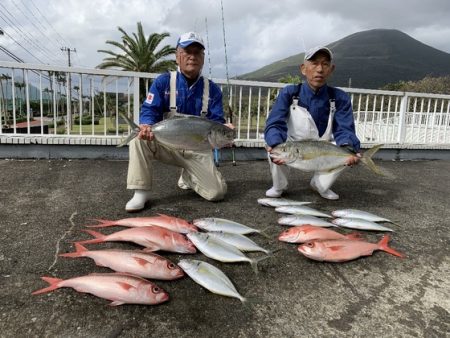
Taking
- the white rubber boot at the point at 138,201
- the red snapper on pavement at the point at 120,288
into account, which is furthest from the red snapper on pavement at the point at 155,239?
the white rubber boot at the point at 138,201

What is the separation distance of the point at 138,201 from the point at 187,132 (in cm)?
91

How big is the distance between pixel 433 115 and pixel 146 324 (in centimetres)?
935

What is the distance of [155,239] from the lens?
2469 millimetres

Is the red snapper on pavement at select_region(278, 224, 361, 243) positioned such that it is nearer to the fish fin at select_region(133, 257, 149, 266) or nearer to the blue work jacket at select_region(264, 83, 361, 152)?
the fish fin at select_region(133, 257, 149, 266)

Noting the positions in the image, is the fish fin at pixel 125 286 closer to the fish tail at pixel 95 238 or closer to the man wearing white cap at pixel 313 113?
the fish tail at pixel 95 238

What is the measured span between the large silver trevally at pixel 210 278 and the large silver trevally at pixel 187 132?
140 cm

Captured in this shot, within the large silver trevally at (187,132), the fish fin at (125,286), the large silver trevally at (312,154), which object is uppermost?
the large silver trevally at (187,132)

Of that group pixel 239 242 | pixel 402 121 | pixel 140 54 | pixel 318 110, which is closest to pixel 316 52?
pixel 318 110

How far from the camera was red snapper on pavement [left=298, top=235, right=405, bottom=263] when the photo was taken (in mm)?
2398

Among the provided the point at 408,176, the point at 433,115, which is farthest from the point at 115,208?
the point at 433,115

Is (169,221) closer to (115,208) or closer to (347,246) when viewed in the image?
(115,208)

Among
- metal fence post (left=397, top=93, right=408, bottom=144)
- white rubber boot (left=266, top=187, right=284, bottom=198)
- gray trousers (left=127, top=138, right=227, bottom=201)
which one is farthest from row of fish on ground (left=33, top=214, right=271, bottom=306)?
metal fence post (left=397, top=93, right=408, bottom=144)

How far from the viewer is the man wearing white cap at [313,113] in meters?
3.68

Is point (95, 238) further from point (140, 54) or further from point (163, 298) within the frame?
point (140, 54)
